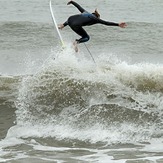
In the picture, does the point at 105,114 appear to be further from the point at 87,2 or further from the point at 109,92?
the point at 87,2

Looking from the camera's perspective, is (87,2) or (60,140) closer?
(60,140)

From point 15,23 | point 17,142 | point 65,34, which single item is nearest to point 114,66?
point 17,142

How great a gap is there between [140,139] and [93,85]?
2.74 m

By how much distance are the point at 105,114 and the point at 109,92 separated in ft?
2.87

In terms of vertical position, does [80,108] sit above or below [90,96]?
below

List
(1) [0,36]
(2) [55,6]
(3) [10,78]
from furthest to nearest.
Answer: (2) [55,6] → (1) [0,36] → (3) [10,78]

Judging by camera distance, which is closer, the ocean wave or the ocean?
the ocean

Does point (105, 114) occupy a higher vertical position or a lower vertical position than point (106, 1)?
higher

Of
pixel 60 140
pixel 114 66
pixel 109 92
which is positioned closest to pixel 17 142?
pixel 60 140

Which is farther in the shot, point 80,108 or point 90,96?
point 90,96

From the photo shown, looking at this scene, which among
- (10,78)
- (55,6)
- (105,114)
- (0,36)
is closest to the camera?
(105,114)

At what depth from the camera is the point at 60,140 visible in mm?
9070

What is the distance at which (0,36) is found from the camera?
20.7 m

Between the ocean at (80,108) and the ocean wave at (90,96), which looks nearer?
the ocean at (80,108)
